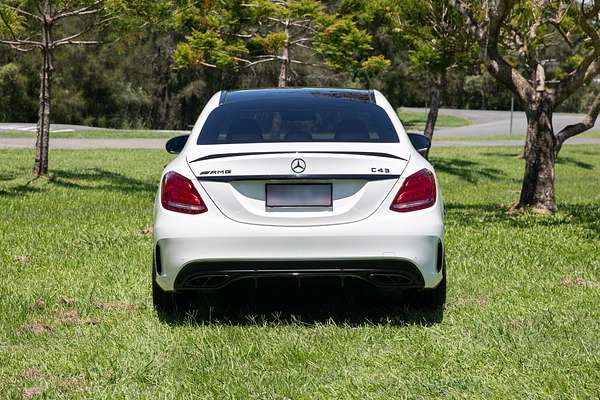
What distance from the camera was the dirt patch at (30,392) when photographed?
168 inches

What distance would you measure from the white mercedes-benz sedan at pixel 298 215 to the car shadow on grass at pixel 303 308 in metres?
0.35

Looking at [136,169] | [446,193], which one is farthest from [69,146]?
[446,193]

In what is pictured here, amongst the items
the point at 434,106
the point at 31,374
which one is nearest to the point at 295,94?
the point at 31,374

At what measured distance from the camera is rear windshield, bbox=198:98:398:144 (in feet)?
19.4

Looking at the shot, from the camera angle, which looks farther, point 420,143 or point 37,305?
point 420,143

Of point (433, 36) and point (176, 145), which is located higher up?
point (176, 145)

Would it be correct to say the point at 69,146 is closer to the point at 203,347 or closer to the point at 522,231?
the point at 522,231

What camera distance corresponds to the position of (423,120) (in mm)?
62625

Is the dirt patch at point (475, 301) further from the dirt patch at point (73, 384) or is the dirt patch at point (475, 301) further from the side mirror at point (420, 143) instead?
the dirt patch at point (73, 384)

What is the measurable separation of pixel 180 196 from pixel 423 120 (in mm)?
58102

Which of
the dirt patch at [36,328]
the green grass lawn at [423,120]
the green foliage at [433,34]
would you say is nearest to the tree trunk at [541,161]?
the green foliage at [433,34]

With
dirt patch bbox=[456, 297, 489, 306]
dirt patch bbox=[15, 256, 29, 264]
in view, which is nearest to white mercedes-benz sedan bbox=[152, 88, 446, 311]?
dirt patch bbox=[456, 297, 489, 306]

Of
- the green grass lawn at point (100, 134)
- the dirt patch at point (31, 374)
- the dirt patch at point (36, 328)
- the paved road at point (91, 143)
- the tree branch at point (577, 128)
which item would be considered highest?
the dirt patch at point (31, 374)

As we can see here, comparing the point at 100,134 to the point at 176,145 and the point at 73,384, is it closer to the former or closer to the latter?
the point at 176,145
